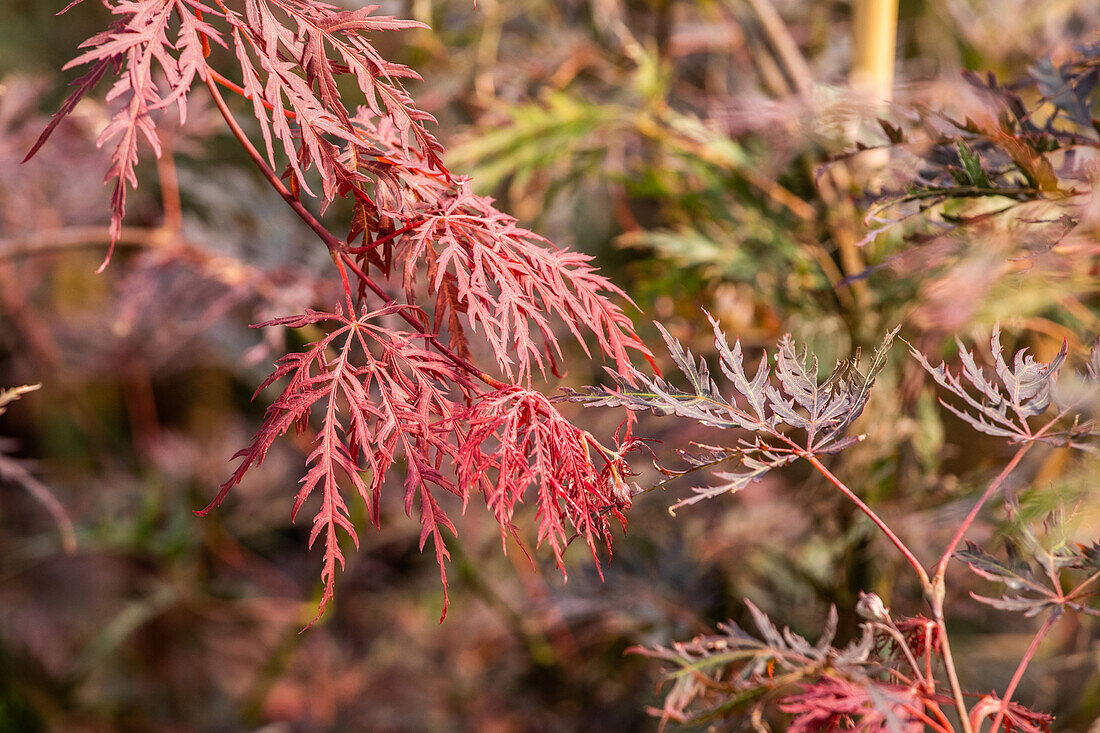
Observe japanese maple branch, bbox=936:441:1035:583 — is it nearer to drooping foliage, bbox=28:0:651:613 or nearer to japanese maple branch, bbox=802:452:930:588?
japanese maple branch, bbox=802:452:930:588

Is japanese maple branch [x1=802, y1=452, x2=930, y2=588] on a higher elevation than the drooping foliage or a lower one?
lower

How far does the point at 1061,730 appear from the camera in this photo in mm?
1025

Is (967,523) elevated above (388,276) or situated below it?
below

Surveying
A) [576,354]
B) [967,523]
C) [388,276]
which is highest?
[388,276]

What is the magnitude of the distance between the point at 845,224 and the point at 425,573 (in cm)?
116

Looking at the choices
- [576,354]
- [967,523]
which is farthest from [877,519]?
[576,354]

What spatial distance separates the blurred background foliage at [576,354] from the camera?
89 cm

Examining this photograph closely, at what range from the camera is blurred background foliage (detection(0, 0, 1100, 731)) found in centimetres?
89

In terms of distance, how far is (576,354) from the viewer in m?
1.63

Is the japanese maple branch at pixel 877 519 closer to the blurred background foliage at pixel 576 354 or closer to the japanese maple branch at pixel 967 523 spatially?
the japanese maple branch at pixel 967 523

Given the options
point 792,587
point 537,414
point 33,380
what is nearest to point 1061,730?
point 792,587

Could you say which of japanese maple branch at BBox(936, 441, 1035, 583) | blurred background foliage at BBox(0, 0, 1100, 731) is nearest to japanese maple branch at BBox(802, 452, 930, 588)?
japanese maple branch at BBox(936, 441, 1035, 583)

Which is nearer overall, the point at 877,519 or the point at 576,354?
the point at 877,519

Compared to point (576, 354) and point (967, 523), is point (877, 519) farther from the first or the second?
point (576, 354)
